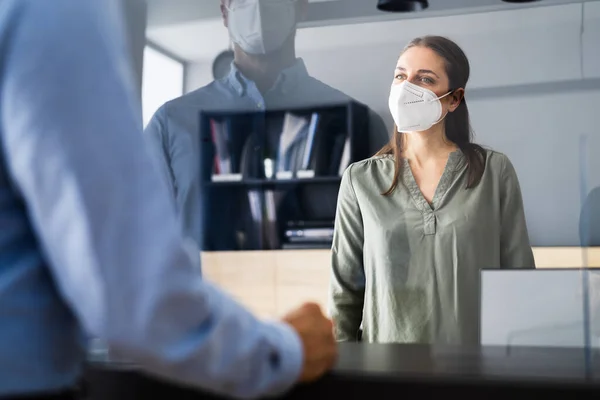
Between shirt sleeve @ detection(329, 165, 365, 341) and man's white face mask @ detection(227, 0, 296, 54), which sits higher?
man's white face mask @ detection(227, 0, 296, 54)

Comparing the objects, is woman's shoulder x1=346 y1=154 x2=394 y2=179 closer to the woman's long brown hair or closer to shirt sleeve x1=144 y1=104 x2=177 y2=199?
the woman's long brown hair

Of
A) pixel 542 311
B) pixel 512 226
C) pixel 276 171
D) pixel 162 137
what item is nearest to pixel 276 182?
pixel 276 171

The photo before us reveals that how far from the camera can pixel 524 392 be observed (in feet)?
2.56

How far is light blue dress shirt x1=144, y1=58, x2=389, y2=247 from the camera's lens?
1.85 m

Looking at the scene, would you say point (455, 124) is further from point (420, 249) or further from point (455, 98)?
point (420, 249)

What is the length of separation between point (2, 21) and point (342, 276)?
3.91 ft

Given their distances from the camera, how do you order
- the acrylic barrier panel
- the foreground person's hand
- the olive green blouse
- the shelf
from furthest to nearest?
the shelf, the olive green blouse, the acrylic barrier panel, the foreground person's hand

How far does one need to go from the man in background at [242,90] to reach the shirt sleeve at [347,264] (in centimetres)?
30

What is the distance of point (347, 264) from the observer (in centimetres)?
168

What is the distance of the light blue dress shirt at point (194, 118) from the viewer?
1.85 meters

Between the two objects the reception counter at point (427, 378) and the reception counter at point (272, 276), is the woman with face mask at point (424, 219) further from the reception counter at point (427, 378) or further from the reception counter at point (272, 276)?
the reception counter at point (427, 378)

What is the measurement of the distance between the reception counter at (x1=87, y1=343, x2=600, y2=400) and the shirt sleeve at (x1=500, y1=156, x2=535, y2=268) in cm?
46

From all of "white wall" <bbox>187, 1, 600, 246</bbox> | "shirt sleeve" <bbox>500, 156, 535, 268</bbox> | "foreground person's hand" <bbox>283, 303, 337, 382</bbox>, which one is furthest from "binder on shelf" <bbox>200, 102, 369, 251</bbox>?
"foreground person's hand" <bbox>283, 303, 337, 382</bbox>

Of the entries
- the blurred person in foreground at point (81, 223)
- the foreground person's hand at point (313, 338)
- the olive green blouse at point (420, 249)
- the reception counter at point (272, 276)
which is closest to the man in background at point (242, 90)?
the reception counter at point (272, 276)
